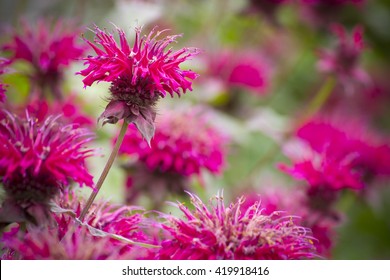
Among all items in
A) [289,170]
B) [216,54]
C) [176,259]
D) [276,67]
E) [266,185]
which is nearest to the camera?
[176,259]

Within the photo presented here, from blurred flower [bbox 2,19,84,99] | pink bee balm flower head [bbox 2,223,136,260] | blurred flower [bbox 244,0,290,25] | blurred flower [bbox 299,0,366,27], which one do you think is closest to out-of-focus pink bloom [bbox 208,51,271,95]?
blurred flower [bbox 244,0,290,25]

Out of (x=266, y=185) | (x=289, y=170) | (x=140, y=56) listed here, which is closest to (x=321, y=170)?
(x=289, y=170)

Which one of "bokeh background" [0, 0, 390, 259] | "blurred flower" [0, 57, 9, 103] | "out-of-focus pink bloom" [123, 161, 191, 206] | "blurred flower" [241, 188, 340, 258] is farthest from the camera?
"bokeh background" [0, 0, 390, 259]

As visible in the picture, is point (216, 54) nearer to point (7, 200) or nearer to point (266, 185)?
point (266, 185)

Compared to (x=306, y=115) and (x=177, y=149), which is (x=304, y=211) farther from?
(x=306, y=115)

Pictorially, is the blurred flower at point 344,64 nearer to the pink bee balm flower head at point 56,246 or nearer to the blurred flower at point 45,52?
the blurred flower at point 45,52

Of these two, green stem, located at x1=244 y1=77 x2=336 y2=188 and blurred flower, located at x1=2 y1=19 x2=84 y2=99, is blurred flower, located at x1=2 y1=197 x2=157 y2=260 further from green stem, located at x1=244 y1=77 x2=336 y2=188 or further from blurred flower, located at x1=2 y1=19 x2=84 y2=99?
green stem, located at x1=244 y1=77 x2=336 y2=188

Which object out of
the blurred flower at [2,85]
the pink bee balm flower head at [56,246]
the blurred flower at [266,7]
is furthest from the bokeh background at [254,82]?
the pink bee balm flower head at [56,246]
